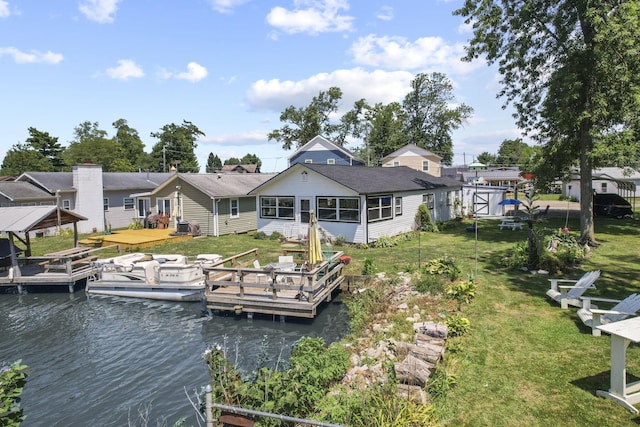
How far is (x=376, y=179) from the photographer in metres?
23.7

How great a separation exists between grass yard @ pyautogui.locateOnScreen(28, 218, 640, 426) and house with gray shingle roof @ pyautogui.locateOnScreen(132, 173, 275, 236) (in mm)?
12097

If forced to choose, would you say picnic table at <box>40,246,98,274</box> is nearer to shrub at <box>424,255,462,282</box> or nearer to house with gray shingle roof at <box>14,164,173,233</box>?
house with gray shingle roof at <box>14,164,173,233</box>

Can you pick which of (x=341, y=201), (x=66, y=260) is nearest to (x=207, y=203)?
(x=341, y=201)

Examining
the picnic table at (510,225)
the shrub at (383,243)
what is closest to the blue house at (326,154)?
the picnic table at (510,225)

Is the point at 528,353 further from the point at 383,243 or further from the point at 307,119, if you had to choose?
the point at 307,119

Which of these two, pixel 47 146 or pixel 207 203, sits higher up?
pixel 47 146

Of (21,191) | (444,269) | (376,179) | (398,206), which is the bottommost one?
(444,269)

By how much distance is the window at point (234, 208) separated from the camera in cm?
2636

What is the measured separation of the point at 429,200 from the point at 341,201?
840cm

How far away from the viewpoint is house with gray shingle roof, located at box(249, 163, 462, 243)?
20.4 m

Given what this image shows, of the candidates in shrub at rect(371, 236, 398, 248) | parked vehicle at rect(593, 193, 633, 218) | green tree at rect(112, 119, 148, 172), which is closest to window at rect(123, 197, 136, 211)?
shrub at rect(371, 236, 398, 248)

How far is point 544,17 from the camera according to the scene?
1777cm

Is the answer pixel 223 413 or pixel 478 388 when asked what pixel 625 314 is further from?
pixel 223 413

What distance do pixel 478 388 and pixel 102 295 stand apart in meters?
14.1
